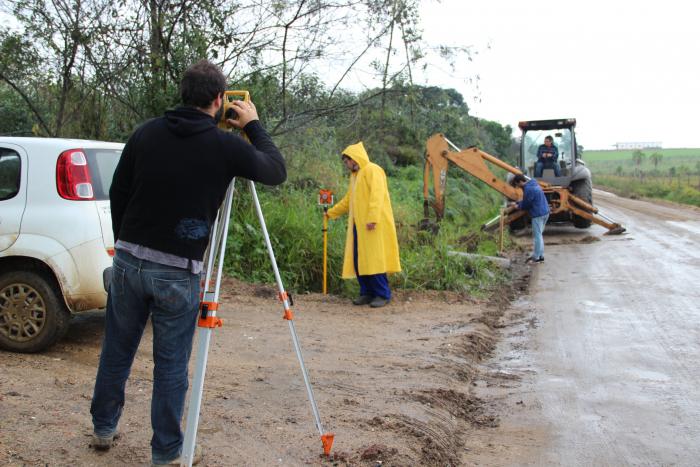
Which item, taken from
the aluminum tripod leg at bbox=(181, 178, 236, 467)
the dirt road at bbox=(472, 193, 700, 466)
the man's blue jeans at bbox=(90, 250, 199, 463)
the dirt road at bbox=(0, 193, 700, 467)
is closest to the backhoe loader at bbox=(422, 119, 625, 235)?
the dirt road at bbox=(472, 193, 700, 466)

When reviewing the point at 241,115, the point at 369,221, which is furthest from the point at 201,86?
the point at 369,221

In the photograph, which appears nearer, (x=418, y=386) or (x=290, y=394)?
(x=290, y=394)

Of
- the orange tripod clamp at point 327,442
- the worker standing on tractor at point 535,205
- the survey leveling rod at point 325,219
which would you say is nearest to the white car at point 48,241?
the orange tripod clamp at point 327,442

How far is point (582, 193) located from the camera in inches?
717

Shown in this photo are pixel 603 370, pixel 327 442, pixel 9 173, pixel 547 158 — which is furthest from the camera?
pixel 547 158

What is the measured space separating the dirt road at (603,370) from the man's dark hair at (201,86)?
→ 2697mm

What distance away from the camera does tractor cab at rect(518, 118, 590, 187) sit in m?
18.5

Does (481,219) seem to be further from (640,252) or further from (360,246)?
(360,246)

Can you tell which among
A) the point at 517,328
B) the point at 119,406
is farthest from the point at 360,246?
the point at 119,406

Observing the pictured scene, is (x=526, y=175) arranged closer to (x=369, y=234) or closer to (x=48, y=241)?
(x=369, y=234)

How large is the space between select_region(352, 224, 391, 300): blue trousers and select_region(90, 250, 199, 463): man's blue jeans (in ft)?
17.6

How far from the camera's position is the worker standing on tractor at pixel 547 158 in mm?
18547

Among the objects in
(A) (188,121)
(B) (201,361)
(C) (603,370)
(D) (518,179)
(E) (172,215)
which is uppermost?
(A) (188,121)

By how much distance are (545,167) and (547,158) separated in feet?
0.75
